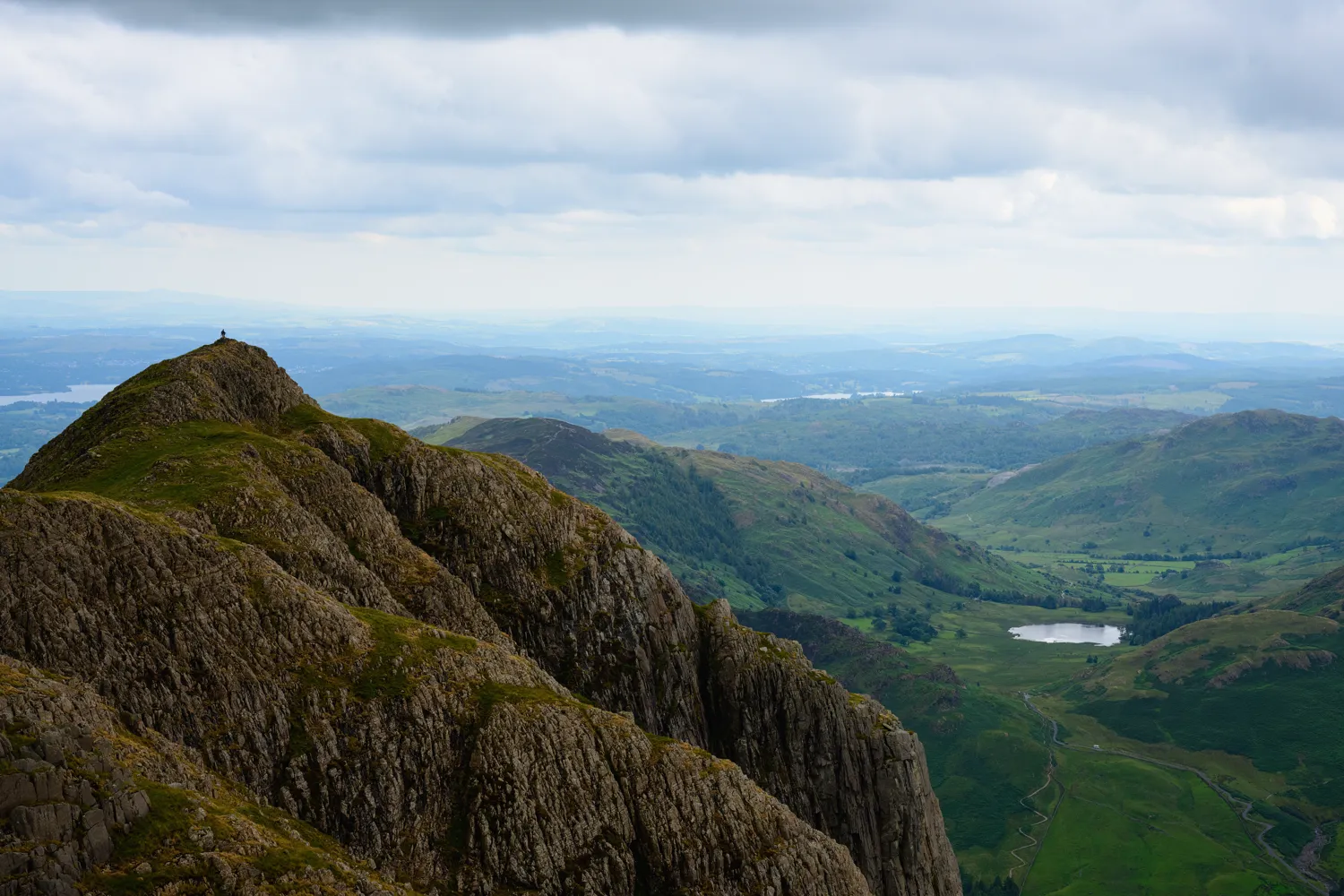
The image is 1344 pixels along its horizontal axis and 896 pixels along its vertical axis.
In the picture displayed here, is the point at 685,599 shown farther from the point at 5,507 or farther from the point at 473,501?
the point at 5,507

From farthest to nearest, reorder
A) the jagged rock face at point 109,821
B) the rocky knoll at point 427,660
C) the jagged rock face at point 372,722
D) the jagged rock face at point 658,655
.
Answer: the jagged rock face at point 658,655 < the rocky knoll at point 427,660 < the jagged rock face at point 372,722 < the jagged rock face at point 109,821

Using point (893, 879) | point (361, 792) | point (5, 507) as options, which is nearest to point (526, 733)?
point (361, 792)

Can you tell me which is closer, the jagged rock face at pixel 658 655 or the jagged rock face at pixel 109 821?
the jagged rock face at pixel 109 821

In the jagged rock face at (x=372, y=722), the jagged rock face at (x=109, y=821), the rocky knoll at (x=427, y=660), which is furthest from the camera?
the rocky knoll at (x=427, y=660)

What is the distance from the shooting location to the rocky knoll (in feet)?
250

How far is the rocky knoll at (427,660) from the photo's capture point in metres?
76.1

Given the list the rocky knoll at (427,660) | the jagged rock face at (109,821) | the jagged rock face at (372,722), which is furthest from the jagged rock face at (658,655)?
the jagged rock face at (109,821)

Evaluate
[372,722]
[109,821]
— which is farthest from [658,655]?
[109,821]

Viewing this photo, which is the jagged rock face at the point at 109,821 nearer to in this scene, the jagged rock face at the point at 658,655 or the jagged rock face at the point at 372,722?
the jagged rock face at the point at 372,722

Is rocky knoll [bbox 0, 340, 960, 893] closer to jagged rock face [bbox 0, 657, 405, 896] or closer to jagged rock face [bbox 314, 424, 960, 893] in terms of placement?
jagged rock face [bbox 314, 424, 960, 893]

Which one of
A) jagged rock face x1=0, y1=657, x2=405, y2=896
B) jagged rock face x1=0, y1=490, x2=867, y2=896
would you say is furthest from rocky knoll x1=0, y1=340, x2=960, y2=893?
jagged rock face x1=0, y1=657, x2=405, y2=896

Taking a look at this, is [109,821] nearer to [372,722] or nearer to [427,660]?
[372,722]

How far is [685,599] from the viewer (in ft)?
401

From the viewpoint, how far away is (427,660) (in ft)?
278
